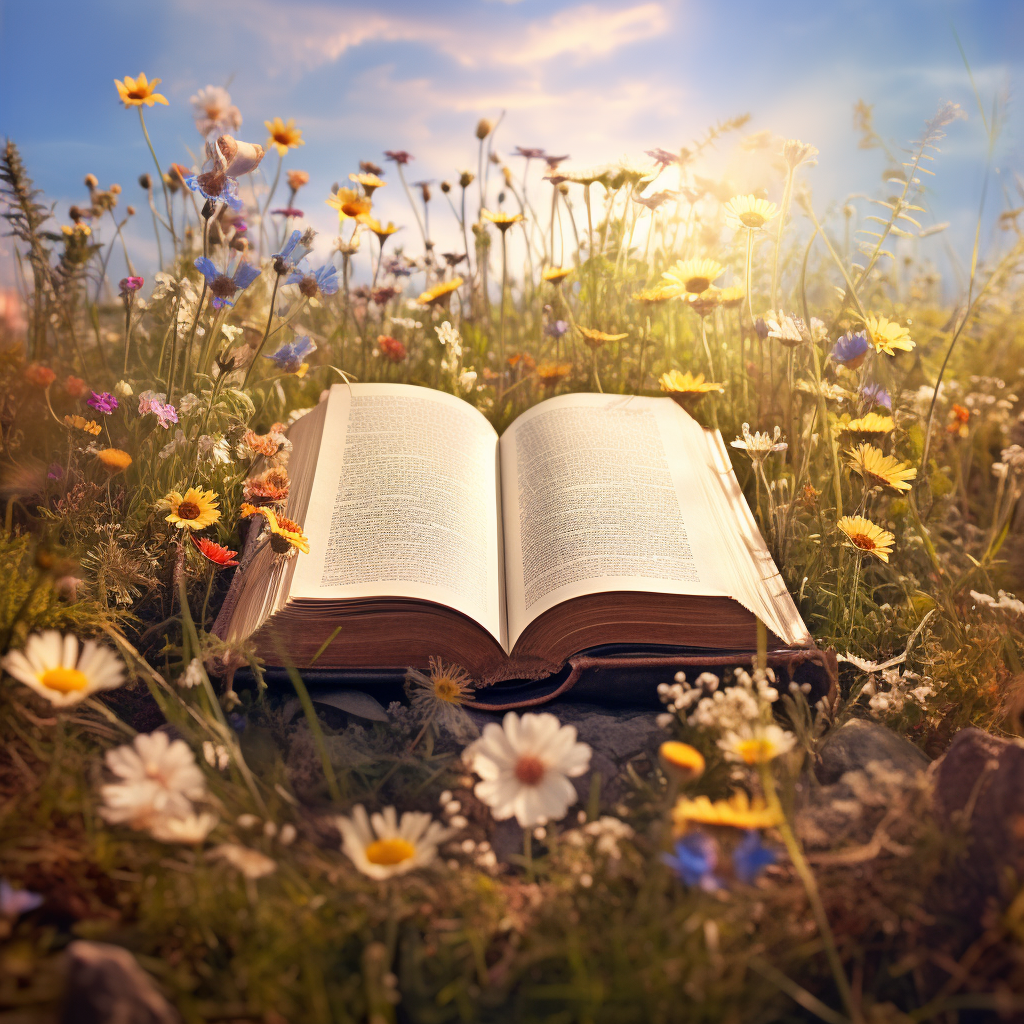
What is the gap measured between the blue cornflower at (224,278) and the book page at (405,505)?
0.41 meters

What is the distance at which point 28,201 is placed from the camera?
2.17 metres

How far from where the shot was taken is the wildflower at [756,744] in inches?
A: 41.7

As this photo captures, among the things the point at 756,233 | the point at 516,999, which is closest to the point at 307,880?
the point at 516,999

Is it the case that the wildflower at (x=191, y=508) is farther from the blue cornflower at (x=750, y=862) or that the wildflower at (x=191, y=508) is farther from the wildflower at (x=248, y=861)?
the blue cornflower at (x=750, y=862)

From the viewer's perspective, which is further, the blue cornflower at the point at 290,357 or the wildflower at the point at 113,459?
the blue cornflower at the point at 290,357

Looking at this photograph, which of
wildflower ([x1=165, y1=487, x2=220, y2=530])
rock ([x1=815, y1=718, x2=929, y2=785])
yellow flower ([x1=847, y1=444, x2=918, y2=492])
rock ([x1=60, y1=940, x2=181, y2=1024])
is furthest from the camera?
yellow flower ([x1=847, y1=444, x2=918, y2=492])

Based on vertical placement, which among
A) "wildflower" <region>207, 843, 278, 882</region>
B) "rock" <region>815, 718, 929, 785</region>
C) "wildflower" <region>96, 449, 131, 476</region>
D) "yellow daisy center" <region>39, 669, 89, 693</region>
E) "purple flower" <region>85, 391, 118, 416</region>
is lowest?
"rock" <region>815, 718, 929, 785</region>

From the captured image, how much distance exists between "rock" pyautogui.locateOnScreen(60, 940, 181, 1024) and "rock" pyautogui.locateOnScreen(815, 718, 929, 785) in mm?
1140

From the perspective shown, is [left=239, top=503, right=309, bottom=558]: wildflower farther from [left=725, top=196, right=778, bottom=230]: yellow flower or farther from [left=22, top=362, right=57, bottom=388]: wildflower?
[left=725, top=196, right=778, bottom=230]: yellow flower

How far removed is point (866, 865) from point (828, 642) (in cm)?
76

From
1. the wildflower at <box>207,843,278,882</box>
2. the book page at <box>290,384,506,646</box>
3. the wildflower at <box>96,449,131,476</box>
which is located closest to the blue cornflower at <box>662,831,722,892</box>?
the wildflower at <box>207,843,278,882</box>

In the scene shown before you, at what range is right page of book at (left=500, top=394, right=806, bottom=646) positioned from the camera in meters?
1.64

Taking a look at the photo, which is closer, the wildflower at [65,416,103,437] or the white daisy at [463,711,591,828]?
Result: the white daisy at [463,711,591,828]

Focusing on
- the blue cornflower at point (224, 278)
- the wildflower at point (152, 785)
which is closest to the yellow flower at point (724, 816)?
the wildflower at point (152, 785)
